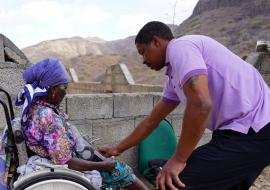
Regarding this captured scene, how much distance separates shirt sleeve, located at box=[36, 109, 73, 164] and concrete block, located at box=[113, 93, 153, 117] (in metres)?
1.76

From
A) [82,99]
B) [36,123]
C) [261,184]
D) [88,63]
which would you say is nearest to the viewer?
[36,123]

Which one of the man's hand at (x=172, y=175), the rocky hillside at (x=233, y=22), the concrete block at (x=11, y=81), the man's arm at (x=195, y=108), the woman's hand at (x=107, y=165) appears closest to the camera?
the man's arm at (x=195, y=108)

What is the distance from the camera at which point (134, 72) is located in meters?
25.0

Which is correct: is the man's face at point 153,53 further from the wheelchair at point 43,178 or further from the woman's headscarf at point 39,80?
the wheelchair at point 43,178

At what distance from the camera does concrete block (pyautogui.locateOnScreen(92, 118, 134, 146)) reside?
4.09 meters

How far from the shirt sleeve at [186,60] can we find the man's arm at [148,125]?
0.74 metres

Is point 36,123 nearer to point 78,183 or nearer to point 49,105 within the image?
point 49,105

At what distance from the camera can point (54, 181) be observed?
7.39 feet

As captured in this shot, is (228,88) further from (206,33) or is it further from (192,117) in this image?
(206,33)

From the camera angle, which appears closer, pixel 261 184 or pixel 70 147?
pixel 70 147

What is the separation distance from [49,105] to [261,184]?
3.11 meters

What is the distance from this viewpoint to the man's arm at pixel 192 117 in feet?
6.54

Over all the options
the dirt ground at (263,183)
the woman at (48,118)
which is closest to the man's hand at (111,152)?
the woman at (48,118)

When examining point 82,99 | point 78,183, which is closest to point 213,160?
point 78,183
